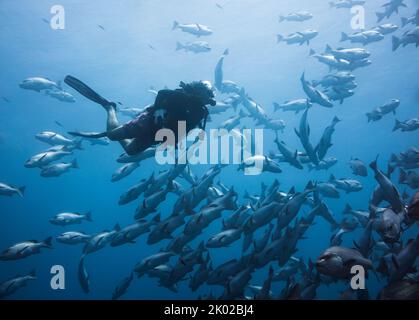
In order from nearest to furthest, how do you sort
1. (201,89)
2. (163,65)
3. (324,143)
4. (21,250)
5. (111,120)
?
1. (201,89)
2. (111,120)
3. (324,143)
4. (21,250)
5. (163,65)

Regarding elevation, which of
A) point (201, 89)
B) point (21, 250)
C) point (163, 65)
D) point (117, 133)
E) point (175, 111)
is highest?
point (163, 65)

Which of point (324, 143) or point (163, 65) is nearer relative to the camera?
point (324, 143)

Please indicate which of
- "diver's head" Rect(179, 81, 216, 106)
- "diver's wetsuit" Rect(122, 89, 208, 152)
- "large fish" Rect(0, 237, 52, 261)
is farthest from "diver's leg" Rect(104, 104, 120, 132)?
"large fish" Rect(0, 237, 52, 261)

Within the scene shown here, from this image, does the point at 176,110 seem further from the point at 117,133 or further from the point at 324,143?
the point at 324,143

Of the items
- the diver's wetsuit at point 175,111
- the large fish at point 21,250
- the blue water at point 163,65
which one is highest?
the blue water at point 163,65

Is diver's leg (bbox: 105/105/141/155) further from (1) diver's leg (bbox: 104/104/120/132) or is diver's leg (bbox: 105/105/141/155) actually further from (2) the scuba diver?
(2) the scuba diver

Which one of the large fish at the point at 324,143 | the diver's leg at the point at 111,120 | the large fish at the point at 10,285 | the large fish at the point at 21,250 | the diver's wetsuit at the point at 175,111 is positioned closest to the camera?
the diver's wetsuit at the point at 175,111

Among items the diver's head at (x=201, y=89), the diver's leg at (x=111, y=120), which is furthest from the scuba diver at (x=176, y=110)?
the diver's leg at (x=111, y=120)

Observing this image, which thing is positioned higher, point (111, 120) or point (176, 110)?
point (111, 120)

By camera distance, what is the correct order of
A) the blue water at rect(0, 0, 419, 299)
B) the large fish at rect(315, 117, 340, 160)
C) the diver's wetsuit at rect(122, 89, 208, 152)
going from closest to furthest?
the diver's wetsuit at rect(122, 89, 208, 152) < the large fish at rect(315, 117, 340, 160) < the blue water at rect(0, 0, 419, 299)

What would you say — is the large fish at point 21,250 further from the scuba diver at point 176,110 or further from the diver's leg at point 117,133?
the scuba diver at point 176,110

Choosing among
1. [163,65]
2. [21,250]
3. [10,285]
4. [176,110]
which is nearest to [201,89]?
[176,110]

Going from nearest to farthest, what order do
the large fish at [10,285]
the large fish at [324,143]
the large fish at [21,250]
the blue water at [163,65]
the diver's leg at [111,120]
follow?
the diver's leg at [111,120] < the large fish at [324,143] < the large fish at [21,250] < the large fish at [10,285] < the blue water at [163,65]
